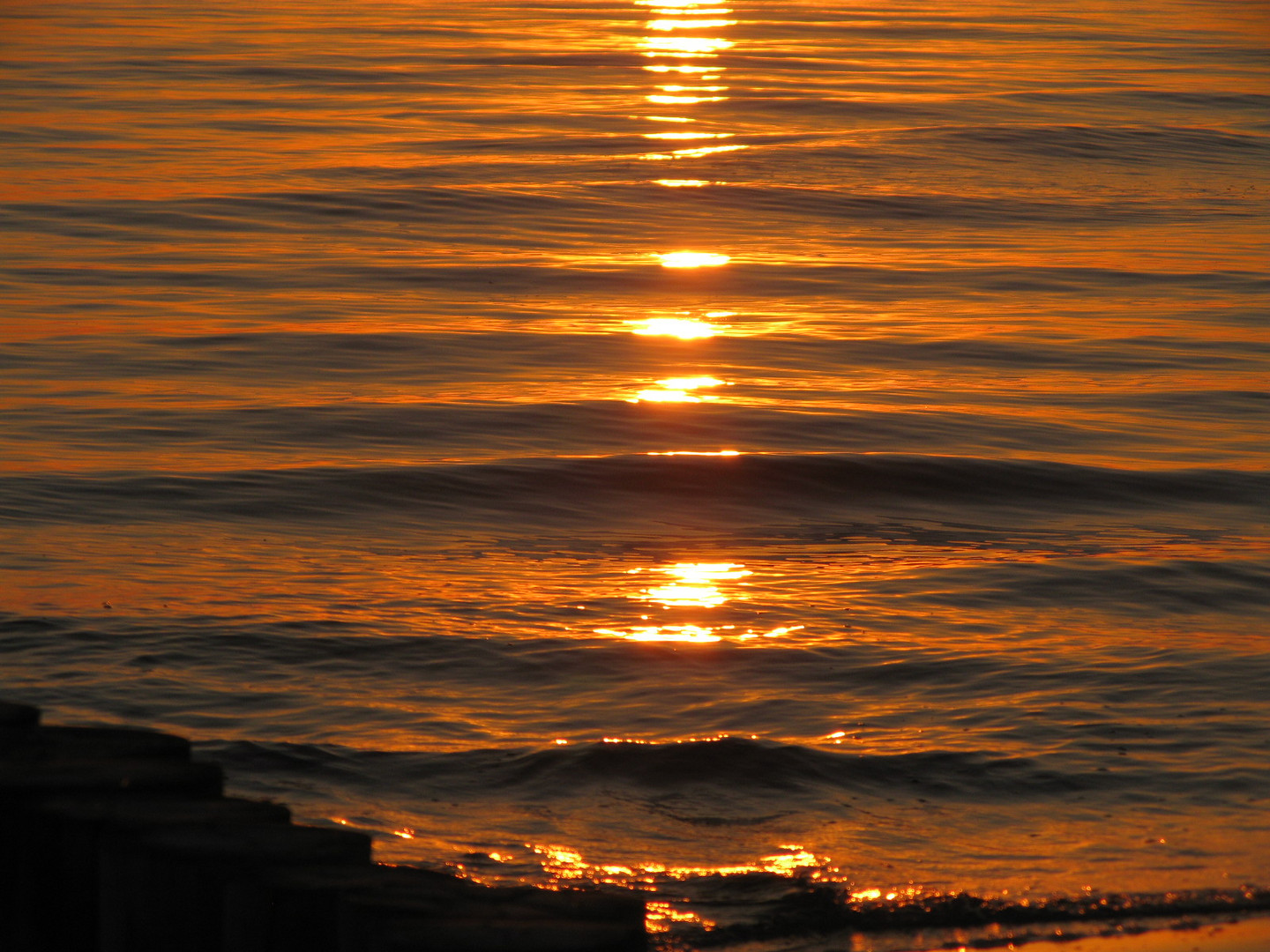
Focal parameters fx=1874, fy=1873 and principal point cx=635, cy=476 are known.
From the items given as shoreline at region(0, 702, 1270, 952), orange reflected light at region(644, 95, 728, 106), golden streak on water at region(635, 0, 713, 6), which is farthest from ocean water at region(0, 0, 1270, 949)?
golden streak on water at region(635, 0, 713, 6)

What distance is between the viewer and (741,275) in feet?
59.1

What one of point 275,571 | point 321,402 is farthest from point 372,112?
→ point 275,571

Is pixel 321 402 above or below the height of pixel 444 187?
below

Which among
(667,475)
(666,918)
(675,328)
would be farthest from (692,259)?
(666,918)

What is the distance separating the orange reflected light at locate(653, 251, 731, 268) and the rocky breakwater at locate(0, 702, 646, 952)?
13.9m

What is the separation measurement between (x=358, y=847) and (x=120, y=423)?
874 centimetres

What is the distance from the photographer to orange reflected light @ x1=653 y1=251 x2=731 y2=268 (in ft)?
60.1

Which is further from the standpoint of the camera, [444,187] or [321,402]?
[444,187]

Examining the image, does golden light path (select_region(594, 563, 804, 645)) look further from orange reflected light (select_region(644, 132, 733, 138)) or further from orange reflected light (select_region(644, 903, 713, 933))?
orange reflected light (select_region(644, 132, 733, 138))

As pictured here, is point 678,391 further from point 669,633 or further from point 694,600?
point 669,633

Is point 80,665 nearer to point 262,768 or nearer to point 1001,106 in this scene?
point 262,768

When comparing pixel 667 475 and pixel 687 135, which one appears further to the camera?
pixel 687 135

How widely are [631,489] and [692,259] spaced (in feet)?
23.0

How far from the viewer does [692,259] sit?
1858 centimetres
